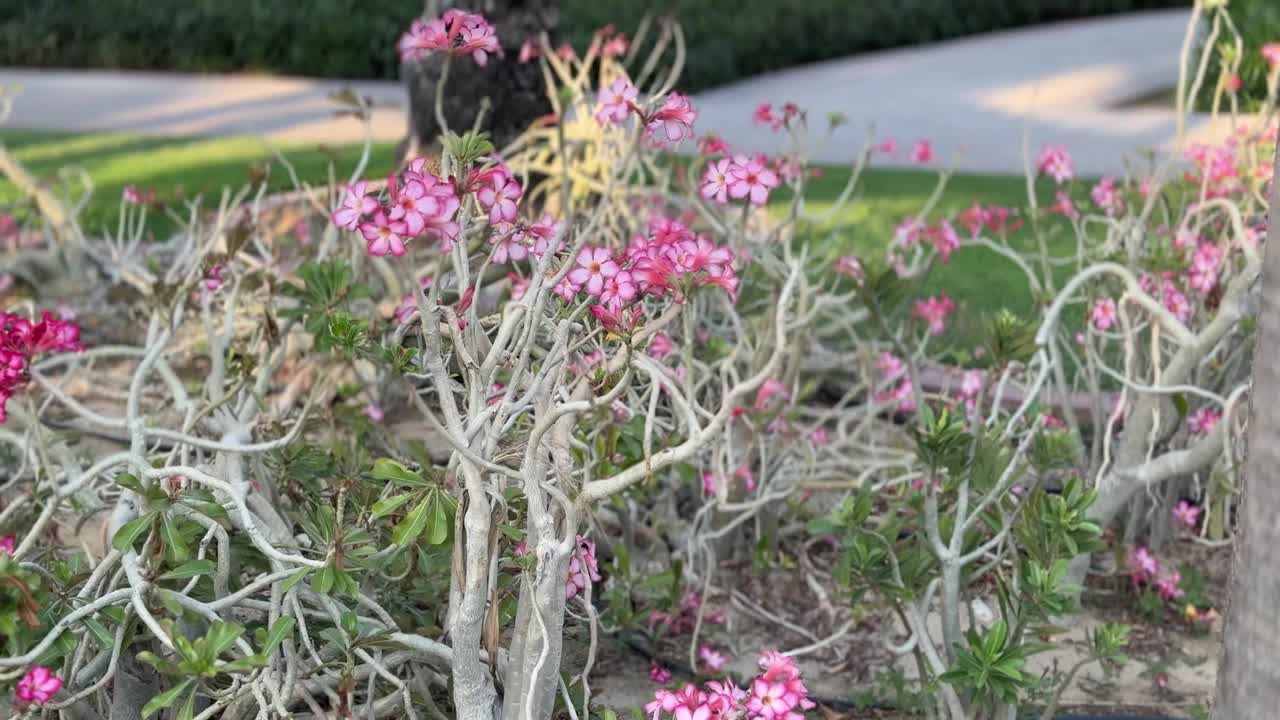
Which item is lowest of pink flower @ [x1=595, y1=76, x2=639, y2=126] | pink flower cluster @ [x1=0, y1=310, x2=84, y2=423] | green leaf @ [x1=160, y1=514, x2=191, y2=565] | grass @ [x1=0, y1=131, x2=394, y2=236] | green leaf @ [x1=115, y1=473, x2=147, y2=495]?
grass @ [x1=0, y1=131, x2=394, y2=236]

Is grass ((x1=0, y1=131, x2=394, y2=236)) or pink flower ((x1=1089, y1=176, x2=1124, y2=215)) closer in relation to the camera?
pink flower ((x1=1089, y1=176, x2=1124, y2=215))

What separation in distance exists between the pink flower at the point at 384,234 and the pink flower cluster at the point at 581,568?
25.7 inches

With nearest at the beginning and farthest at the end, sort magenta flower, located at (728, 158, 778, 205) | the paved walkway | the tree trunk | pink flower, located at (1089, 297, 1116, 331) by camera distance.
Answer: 1. the tree trunk
2. magenta flower, located at (728, 158, 778, 205)
3. pink flower, located at (1089, 297, 1116, 331)
4. the paved walkway

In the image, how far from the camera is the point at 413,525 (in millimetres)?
A: 2514

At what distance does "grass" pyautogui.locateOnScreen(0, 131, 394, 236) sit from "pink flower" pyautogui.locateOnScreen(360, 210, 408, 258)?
5.26 metres

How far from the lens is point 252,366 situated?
10.5 ft

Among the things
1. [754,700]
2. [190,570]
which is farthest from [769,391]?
[190,570]

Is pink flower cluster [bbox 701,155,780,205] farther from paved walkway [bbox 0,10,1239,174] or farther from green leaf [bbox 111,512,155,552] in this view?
paved walkway [bbox 0,10,1239,174]

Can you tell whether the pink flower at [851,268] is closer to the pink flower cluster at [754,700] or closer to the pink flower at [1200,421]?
the pink flower at [1200,421]

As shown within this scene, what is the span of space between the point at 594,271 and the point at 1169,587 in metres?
2.09

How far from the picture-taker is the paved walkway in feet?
33.7

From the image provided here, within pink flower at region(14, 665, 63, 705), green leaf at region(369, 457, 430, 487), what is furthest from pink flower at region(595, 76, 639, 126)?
pink flower at region(14, 665, 63, 705)

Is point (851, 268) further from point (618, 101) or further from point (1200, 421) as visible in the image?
point (618, 101)

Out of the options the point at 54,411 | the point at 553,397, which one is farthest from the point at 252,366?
the point at 54,411
